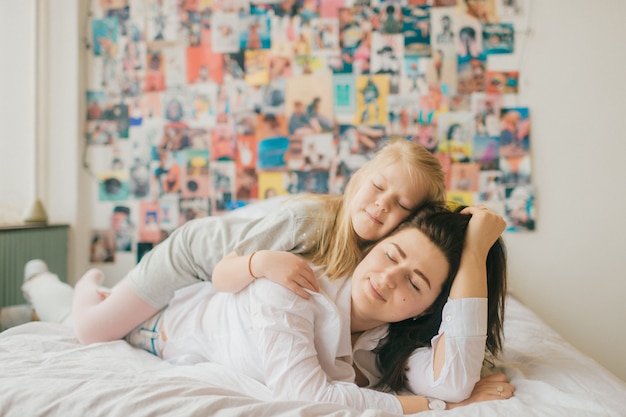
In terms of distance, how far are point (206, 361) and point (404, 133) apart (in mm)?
1337

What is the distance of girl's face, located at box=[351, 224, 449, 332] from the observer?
91cm

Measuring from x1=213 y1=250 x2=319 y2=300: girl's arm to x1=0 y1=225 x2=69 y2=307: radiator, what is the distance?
4.07ft

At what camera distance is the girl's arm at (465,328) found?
0.89m

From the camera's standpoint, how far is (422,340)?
1037mm

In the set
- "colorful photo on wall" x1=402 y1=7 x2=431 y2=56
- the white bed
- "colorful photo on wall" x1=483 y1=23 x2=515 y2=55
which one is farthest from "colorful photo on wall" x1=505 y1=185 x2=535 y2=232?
the white bed

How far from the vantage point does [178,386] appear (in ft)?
2.51

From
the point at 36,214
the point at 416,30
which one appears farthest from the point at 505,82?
the point at 36,214

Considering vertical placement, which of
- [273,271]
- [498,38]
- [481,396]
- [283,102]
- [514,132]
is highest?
[498,38]

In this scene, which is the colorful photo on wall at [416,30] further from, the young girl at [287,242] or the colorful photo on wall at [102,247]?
the colorful photo on wall at [102,247]

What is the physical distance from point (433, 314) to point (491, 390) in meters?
0.17

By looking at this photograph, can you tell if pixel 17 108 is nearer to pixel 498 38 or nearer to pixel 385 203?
pixel 385 203

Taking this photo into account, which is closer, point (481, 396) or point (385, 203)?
point (481, 396)

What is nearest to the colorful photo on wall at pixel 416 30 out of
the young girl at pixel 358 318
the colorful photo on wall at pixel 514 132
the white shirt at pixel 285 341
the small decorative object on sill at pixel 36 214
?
the colorful photo on wall at pixel 514 132

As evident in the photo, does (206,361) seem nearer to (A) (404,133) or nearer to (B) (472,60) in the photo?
(A) (404,133)
